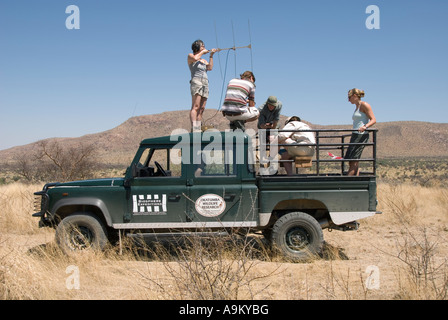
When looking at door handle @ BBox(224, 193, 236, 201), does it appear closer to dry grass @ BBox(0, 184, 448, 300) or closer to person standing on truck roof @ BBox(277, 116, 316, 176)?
dry grass @ BBox(0, 184, 448, 300)

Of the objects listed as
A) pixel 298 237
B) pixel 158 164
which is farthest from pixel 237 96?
pixel 298 237

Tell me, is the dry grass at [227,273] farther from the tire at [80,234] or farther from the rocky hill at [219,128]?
the rocky hill at [219,128]

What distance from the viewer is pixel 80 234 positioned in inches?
250

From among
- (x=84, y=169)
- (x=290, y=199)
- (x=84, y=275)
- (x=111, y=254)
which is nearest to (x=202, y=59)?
(x=290, y=199)

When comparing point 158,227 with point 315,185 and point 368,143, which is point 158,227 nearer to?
point 315,185

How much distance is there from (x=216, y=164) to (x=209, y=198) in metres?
0.59

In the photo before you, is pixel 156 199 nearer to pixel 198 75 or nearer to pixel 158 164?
pixel 158 164

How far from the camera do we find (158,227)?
6.33 metres

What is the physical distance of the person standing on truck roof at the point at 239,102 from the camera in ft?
23.8

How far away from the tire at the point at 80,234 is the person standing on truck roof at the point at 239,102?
2.96 meters

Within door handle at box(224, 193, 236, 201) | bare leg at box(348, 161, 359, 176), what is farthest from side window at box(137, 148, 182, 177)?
bare leg at box(348, 161, 359, 176)

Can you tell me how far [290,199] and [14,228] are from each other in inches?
275

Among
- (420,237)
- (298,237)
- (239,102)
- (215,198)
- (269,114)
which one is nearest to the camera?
(215,198)

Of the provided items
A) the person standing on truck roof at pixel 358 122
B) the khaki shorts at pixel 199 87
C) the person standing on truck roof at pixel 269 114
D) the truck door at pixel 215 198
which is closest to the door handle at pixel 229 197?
the truck door at pixel 215 198
